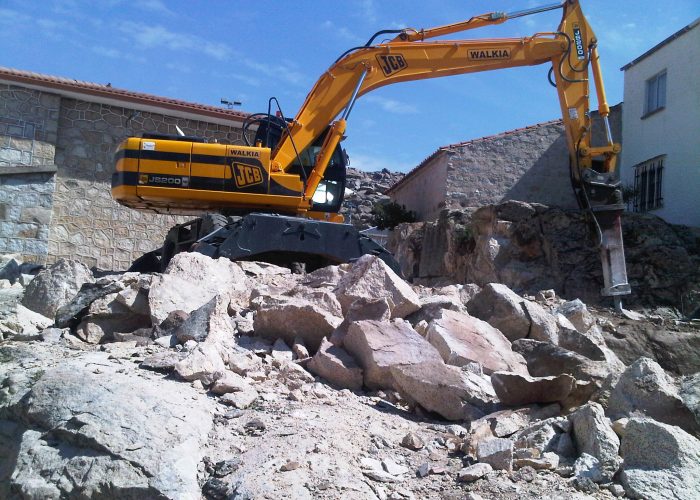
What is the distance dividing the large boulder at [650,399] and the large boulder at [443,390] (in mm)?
827

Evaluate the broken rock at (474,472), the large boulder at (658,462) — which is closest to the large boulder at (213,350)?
the broken rock at (474,472)

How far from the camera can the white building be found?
16250 millimetres

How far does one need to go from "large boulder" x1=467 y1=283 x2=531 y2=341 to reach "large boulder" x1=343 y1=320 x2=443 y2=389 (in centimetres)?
164

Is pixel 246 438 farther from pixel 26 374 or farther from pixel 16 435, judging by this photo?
pixel 26 374

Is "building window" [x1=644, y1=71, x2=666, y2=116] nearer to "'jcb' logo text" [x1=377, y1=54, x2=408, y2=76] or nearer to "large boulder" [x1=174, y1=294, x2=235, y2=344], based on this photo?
"'jcb' logo text" [x1=377, y1=54, x2=408, y2=76]

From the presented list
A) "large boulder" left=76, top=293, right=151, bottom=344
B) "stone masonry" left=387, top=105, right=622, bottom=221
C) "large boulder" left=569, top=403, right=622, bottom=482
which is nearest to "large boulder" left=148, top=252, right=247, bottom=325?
"large boulder" left=76, top=293, right=151, bottom=344

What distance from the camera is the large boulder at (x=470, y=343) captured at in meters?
Answer: 5.31

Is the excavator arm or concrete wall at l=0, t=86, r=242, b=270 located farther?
concrete wall at l=0, t=86, r=242, b=270

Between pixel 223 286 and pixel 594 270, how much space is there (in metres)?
9.55

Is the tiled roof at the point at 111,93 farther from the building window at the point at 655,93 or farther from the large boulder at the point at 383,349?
the building window at the point at 655,93

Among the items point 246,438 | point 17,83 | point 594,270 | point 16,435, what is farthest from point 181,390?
point 594,270

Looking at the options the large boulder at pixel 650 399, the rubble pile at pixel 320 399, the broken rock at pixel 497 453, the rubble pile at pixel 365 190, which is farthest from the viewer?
the rubble pile at pixel 365 190

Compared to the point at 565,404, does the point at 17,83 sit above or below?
above

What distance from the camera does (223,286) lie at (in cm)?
661
